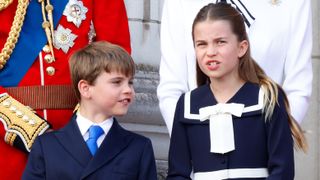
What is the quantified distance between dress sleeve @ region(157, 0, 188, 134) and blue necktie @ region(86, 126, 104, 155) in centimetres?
30

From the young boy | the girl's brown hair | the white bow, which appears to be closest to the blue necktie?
the young boy

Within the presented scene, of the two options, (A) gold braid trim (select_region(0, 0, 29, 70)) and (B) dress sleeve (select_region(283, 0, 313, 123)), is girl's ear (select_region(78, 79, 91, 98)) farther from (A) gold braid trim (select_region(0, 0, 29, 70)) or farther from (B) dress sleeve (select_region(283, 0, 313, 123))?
(B) dress sleeve (select_region(283, 0, 313, 123))

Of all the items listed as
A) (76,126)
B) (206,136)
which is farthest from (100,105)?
(206,136)

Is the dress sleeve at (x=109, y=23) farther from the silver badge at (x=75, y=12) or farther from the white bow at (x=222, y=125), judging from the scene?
the white bow at (x=222, y=125)

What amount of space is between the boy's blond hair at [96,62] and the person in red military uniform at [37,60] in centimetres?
13

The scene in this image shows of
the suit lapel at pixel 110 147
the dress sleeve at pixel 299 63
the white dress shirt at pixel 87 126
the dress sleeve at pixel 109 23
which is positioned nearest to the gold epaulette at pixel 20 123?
the white dress shirt at pixel 87 126

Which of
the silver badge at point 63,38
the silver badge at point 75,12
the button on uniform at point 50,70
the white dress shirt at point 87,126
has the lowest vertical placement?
the white dress shirt at point 87,126

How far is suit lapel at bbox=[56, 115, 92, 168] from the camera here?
12.1 ft

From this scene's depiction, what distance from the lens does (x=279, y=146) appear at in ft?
11.7

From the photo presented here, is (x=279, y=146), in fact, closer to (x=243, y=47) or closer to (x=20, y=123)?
(x=243, y=47)

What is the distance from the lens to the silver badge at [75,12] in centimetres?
399

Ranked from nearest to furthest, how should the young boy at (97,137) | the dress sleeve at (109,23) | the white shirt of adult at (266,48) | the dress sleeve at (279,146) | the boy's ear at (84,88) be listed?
the dress sleeve at (279,146)
the young boy at (97,137)
the boy's ear at (84,88)
the white shirt of adult at (266,48)
the dress sleeve at (109,23)

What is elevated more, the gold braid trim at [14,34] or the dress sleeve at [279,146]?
the gold braid trim at [14,34]

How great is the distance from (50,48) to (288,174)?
1.03m
